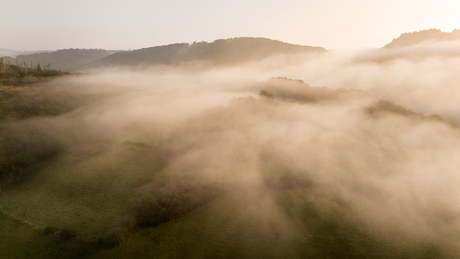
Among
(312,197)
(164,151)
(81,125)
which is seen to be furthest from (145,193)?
(81,125)

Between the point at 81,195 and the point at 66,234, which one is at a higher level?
the point at 81,195

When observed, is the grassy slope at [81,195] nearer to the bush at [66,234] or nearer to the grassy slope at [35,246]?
the bush at [66,234]

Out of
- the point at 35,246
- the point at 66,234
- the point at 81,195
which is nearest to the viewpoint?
the point at 35,246

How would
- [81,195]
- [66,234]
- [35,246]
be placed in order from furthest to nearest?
[81,195]
[66,234]
[35,246]

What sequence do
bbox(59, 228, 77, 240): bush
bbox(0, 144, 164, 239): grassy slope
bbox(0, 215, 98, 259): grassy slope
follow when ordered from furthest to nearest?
bbox(0, 144, 164, 239): grassy slope, bbox(59, 228, 77, 240): bush, bbox(0, 215, 98, 259): grassy slope

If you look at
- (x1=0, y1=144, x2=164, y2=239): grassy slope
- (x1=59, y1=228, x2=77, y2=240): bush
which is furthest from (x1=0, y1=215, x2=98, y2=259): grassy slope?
(x1=0, y1=144, x2=164, y2=239): grassy slope

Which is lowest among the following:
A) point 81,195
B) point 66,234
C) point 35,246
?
point 35,246

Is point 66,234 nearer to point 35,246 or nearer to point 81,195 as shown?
point 35,246

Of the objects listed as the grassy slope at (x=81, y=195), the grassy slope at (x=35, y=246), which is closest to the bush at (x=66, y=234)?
the grassy slope at (x=35, y=246)

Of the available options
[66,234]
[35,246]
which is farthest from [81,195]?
[35,246]

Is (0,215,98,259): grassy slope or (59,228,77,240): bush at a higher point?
(59,228,77,240): bush

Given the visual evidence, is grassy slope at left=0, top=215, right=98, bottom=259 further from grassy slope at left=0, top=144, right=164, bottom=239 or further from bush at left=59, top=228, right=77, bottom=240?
grassy slope at left=0, top=144, right=164, bottom=239
